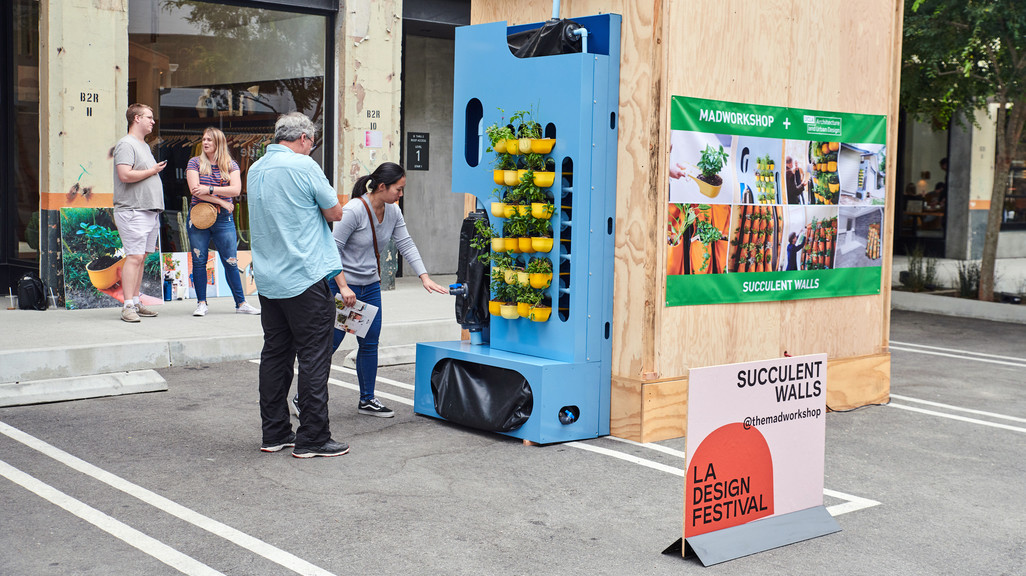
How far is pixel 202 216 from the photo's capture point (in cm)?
1070

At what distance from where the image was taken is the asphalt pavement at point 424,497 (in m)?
4.74

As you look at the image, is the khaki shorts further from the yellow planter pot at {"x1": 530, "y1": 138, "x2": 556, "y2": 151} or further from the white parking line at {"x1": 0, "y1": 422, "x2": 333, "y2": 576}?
the yellow planter pot at {"x1": 530, "y1": 138, "x2": 556, "y2": 151}

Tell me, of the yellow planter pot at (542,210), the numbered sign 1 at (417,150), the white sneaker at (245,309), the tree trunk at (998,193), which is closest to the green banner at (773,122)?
the yellow planter pot at (542,210)

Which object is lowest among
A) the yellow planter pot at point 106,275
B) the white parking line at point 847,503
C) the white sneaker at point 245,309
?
the white parking line at point 847,503

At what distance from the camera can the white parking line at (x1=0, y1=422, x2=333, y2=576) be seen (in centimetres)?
461

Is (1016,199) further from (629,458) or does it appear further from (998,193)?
(629,458)

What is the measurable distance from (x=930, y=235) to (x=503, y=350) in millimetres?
18257

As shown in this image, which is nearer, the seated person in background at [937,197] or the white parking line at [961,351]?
the white parking line at [961,351]

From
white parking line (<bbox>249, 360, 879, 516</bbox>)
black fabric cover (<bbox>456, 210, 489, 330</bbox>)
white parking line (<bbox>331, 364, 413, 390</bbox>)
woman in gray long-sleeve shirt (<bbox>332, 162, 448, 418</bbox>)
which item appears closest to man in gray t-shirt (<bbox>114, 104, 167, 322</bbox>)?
white parking line (<bbox>331, 364, 413, 390</bbox>)

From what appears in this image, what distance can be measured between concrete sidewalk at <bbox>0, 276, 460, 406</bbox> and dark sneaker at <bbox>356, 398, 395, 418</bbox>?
1.70m

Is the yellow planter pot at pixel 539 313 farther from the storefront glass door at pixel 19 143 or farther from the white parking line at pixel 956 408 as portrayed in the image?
the storefront glass door at pixel 19 143

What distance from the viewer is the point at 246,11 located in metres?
12.8

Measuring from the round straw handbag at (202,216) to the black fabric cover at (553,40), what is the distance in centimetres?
473

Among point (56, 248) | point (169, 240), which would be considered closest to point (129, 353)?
point (56, 248)
